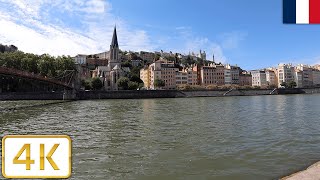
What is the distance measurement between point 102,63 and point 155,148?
15827 centimetres

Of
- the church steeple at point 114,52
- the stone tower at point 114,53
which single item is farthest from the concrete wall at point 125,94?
the church steeple at point 114,52

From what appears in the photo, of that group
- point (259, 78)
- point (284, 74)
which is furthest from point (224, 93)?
point (284, 74)

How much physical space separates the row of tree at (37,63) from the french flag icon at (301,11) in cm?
7416

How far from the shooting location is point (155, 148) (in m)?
11.3

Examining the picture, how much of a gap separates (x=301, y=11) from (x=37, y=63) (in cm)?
7945

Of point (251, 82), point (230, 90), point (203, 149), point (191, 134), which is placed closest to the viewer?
point (203, 149)

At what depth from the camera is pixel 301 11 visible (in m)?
2.99

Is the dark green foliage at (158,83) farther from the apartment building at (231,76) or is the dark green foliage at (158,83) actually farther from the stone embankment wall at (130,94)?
the apartment building at (231,76)

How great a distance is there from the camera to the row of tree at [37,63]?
238 feet

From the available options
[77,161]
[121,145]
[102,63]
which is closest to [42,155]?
[77,161]

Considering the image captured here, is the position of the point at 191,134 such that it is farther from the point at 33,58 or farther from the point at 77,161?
the point at 33,58

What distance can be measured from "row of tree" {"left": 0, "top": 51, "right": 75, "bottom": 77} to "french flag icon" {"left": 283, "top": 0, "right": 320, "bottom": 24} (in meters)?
74.2

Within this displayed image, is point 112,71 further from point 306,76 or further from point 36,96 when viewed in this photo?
point 306,76

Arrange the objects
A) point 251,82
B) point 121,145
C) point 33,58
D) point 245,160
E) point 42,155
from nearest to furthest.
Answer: point 42,155
point 245,160
point 121,145
point 33,58
point 251,82
